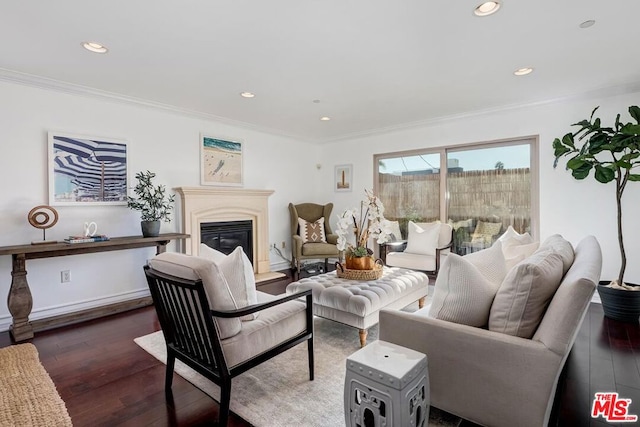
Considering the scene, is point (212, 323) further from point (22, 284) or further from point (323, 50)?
point (22, 284)

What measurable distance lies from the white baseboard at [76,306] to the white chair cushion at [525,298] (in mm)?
3953

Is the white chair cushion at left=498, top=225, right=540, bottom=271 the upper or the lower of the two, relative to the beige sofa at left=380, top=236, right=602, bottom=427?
upper

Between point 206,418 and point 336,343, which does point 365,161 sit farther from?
point 206,418

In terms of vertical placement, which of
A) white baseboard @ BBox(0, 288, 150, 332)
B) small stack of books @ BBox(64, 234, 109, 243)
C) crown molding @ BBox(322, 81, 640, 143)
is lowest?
white baseboard @ BBox(0, 288, 150, 332)

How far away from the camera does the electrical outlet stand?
340cm

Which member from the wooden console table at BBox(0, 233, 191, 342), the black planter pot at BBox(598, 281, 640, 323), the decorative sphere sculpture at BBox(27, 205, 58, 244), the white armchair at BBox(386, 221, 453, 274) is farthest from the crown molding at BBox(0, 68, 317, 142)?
the black planter pot at BBox(598, 281, 640, 323)

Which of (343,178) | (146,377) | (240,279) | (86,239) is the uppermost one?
(343,178)

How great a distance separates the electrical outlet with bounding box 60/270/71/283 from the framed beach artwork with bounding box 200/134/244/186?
Result: 6.26ft

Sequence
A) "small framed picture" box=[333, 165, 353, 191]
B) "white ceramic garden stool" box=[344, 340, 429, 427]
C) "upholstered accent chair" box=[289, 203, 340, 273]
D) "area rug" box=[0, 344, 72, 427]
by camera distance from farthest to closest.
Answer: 1. "small framed picture" box=[333, 165, 353, 191]
2. "upholstered accent chair" box=[289, 203, 340, 273]
3. "area rug" box=[0, 344, 72, 427]
4. "white ceramic garden stool" box=[344, 340, 429, 427]

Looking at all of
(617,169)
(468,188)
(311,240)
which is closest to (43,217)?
(311,240)

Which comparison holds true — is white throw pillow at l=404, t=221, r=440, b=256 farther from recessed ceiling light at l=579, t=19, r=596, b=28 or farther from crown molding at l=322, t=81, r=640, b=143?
recessed ceiling light at l=579, t=19, r=596, b=28

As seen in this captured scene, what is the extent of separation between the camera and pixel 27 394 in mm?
1962

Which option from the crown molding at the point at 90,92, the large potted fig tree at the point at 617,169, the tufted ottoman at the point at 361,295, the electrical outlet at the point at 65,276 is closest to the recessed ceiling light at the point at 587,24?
the large potted fig tree at the point at 617,169

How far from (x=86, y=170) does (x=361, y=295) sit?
3328 mm
